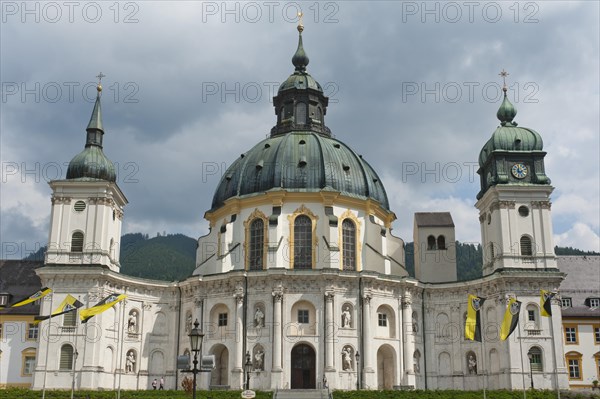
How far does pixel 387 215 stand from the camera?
72500 millimetres

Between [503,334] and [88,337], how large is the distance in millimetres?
34277

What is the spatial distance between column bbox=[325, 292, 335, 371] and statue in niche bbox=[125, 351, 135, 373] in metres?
18.0

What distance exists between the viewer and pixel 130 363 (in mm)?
63500

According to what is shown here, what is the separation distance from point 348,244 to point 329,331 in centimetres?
1018

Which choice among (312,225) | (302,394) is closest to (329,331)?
(302,394)

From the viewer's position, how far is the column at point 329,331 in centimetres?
5897

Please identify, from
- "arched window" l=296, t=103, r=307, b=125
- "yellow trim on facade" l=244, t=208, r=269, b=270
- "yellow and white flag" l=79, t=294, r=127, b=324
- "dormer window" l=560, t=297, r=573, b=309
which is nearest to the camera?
"yellow and white flag" l=79, t=294, r=127, b=324

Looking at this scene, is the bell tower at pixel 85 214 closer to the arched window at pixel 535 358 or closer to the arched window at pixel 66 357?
the arched window at pixel 66 357

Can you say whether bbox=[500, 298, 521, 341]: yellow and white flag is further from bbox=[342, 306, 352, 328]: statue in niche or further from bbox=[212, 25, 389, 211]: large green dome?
bbox=[212, 25, 389, 211]: large green dome

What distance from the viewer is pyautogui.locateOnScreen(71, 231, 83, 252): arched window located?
2484 inches

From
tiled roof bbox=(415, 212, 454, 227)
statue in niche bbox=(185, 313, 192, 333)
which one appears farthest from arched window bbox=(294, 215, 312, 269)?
tiled roof bbox=(415, 212, 454, 227)

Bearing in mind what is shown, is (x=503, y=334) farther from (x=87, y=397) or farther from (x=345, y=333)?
(x=87, y=397)

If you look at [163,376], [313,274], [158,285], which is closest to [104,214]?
[158,285]

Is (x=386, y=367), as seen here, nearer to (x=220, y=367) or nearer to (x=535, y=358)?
(x=535, y=358)
